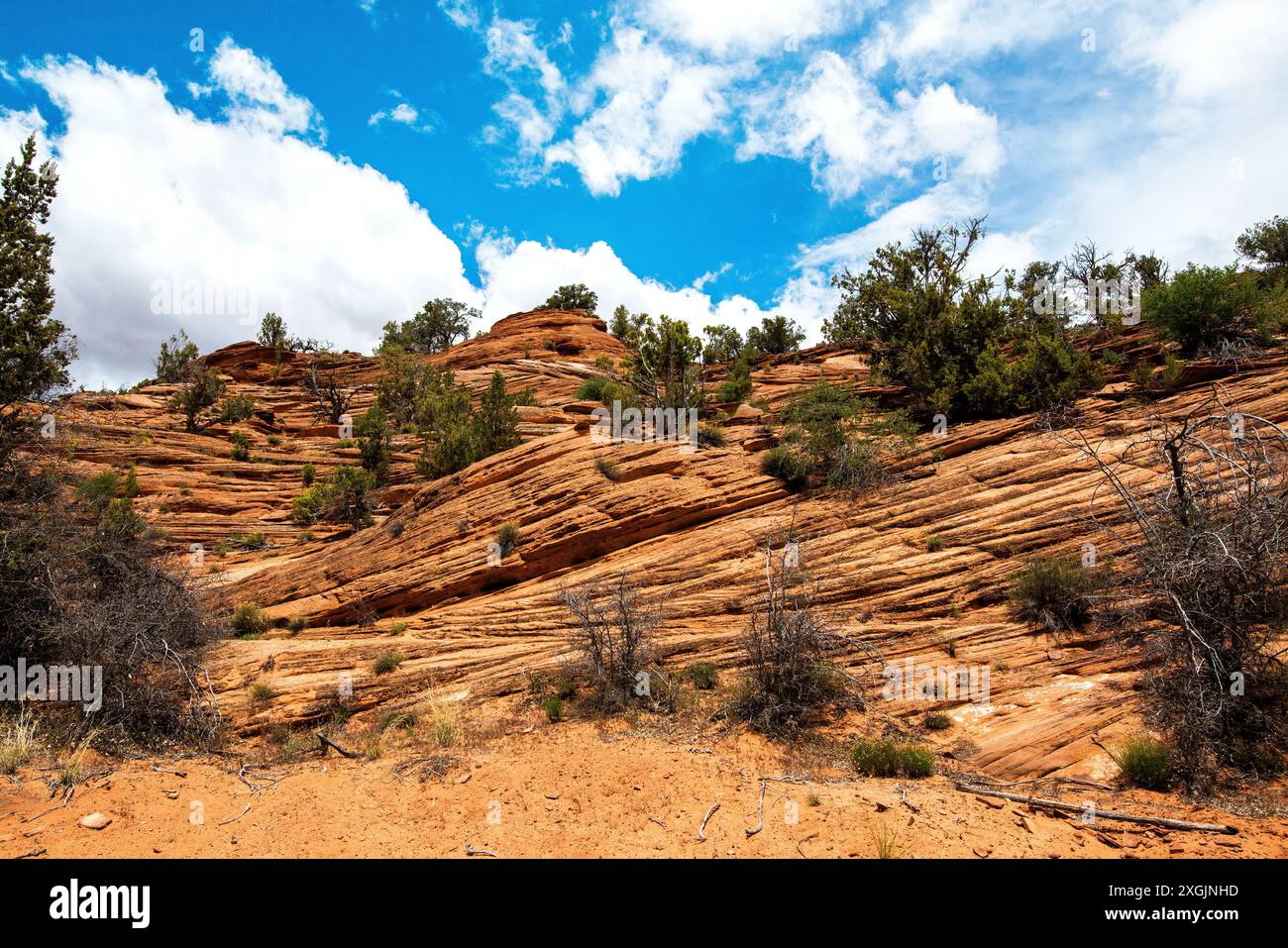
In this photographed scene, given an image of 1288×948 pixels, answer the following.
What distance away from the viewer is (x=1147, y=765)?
6418 mm

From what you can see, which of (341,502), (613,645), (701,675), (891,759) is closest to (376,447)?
(341,502)

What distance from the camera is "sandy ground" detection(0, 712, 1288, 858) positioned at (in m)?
5.80

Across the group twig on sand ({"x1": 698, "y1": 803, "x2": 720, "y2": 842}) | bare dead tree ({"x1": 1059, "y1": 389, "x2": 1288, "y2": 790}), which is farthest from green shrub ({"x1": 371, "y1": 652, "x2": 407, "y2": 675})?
bare dead tree ({"x1": 1059, "y1": 389, "x2": 1288, "y2": 790})

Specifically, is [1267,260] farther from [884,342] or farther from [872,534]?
[872,534]

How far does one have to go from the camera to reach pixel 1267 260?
24234mm

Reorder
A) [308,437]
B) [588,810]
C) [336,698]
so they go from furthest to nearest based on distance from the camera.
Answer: [308,437]
[336,698]
[588,810]

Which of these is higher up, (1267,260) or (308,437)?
(1267,260)

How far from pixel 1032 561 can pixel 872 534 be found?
109 inches

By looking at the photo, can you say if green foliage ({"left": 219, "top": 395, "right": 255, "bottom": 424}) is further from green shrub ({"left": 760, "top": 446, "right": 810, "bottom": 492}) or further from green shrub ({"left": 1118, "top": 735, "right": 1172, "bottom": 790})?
green shrub ({"left": 1118, "top": 735, "right": 1172, "bottom": 790})

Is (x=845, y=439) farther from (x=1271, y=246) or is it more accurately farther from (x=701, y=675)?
(x=1271, y=246)

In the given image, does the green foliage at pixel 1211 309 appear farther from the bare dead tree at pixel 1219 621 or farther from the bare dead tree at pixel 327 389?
the bare dead tree at pixel 327 389

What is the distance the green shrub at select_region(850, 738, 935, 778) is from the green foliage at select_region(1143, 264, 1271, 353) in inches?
554

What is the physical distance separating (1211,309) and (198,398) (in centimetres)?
3795

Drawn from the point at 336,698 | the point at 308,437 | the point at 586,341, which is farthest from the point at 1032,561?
the point at 586,341
